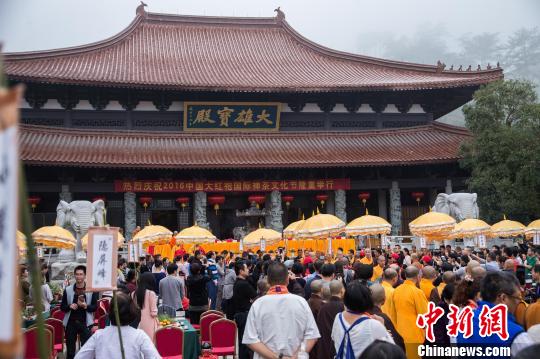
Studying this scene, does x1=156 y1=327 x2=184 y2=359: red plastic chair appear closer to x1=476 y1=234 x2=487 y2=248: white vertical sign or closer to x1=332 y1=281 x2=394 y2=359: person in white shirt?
x1=332 y1=281 x2=394 y2=359: person in white shirt

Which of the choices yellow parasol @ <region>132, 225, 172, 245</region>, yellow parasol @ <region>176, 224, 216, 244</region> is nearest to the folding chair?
yellow parasol @ <region>132, 225, 172, 245</region>

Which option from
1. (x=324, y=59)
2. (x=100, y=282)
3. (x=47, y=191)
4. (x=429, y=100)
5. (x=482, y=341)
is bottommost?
(x=482, y=341)

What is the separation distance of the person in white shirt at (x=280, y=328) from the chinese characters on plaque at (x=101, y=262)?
1290mm

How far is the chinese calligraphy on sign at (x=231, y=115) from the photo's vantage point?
25.7 meters

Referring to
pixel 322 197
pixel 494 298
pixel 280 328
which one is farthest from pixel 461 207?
pixel 280 328

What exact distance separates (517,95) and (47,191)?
19.5 meters

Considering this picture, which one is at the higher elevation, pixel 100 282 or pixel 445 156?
pixel 445 156

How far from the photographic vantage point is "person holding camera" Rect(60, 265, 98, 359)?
8250mm

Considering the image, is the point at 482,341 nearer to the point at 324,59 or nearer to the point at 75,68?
the point at 75,68

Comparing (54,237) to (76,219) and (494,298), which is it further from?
(494,298)

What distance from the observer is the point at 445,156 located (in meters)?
24.4

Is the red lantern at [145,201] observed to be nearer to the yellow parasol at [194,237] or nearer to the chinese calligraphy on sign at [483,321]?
the yellow parasol at [194,237]

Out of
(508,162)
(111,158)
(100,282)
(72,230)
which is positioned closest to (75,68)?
(111,158)

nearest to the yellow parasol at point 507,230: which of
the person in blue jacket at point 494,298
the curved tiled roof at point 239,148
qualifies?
the curved tiled roof at point 239,148
